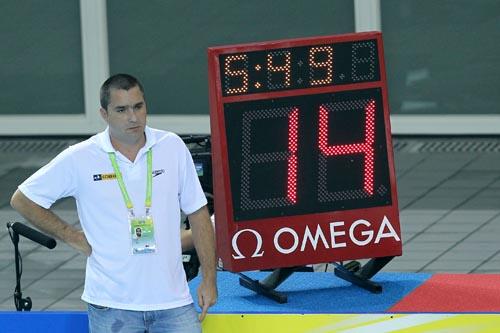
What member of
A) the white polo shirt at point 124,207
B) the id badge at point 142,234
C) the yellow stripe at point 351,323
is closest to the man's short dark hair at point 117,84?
the white polo shirt at point 124,207

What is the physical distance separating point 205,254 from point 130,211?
1.37 ft

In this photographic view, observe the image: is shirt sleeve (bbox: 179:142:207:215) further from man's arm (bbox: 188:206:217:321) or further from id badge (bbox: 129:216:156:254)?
id badge (bbox: 129:216:156:254)

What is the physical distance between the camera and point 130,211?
6.38 m

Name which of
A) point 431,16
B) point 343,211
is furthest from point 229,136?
point 431,16

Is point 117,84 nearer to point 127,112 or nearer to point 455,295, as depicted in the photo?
point 127,112

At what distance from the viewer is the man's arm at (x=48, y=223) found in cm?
655

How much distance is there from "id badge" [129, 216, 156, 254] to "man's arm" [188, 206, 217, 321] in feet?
0.89

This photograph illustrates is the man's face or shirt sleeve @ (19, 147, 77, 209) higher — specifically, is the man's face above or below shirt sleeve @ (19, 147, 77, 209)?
above

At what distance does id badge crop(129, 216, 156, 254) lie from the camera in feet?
20.9

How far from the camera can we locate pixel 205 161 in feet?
27.0

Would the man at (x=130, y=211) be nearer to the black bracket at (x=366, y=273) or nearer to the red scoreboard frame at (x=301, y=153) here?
the red scoreboard frame at (x=301, y=153)

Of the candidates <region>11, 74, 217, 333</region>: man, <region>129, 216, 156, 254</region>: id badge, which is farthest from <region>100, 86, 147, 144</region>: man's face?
<region>129, 216, 156, 254</region>: id badge

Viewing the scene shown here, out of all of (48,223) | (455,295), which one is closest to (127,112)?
(48,223)

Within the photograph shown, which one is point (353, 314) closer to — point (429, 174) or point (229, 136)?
point (229, 136)
